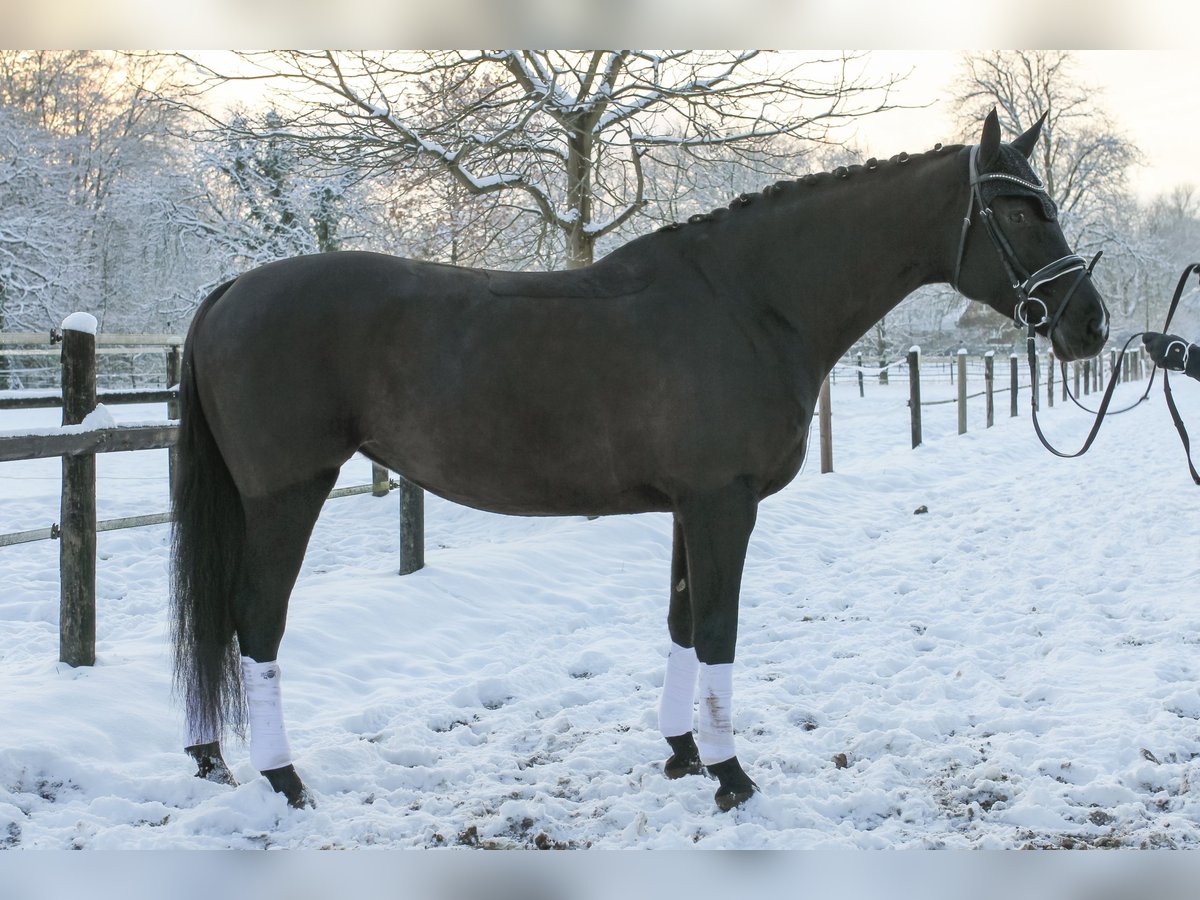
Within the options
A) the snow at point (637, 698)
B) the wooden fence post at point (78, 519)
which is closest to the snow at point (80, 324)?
the wooden fence post at point (78, 519)

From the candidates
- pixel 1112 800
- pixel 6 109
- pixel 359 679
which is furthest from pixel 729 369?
pixel 6 109

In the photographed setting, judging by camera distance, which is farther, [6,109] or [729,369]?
[6,109]

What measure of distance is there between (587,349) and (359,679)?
2.02 m

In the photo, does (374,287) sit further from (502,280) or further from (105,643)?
(105,643)

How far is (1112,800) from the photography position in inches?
99.8

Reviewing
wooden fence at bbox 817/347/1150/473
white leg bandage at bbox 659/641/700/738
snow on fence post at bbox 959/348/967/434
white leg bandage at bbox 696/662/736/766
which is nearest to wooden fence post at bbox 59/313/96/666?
Result: white leg bandage at bbox 659/641/700/738

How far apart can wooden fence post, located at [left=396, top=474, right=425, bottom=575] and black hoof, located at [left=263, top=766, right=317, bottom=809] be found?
8.62ft

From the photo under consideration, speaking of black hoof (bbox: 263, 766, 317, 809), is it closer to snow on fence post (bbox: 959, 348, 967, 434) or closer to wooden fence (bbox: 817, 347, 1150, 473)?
wooden fence (bbox: 817, 347, 1150, 473)

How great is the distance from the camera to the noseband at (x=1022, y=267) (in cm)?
251

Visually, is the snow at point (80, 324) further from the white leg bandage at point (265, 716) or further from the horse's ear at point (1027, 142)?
the horse's ear at point (1027, 142)

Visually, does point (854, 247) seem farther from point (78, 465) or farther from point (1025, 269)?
point (78, 465)

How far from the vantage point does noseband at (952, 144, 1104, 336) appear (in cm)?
251

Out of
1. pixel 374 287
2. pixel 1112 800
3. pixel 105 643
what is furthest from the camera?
pixel 105 643

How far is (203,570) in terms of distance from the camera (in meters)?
2.73
